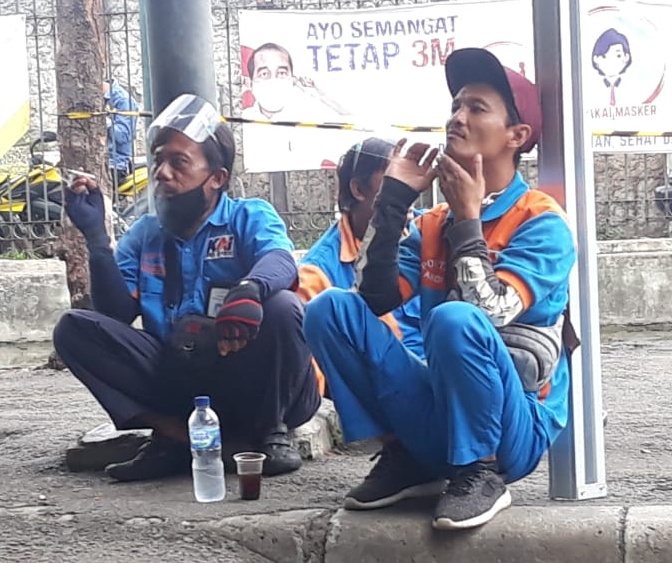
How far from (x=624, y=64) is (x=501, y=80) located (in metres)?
5.15

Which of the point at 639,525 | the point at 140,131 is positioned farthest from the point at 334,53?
the point at 639,525

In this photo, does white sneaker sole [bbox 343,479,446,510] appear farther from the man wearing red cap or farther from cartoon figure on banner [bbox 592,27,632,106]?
cartoon figure on banner [bbox 592,27,632,106]

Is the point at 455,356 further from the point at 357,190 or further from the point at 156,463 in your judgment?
the point at 357,190

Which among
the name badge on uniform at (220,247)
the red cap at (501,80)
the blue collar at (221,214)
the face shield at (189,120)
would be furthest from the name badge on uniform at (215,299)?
the red cap at (501,80)

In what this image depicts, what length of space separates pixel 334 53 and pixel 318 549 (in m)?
5.36

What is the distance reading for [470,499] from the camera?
2.95 meters

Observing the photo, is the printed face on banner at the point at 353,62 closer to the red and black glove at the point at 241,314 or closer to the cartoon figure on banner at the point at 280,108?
the cartoon figure on banner at the point at 280,108

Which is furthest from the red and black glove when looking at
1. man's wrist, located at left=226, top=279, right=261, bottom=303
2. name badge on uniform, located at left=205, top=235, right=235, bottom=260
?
name badge on uniform, located at left=205, top=235, right=235, bottom=260

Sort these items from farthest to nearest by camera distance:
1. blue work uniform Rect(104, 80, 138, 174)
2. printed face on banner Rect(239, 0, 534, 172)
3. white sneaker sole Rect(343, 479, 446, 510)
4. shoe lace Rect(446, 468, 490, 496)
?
printed face on banner Rect(239, 0, 534, 172)
blue work uniform Rect(104, 80, 138, 174)
white sneaker sole Rect(343, 479, 446, 510)
shoe lace Rect(446, 468, 490, 496)

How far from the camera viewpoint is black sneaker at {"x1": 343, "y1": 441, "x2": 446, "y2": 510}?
3123 mm

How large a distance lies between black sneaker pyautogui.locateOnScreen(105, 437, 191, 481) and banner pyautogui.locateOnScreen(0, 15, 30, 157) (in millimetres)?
5212

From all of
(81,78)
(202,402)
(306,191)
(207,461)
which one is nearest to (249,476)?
(207,461)

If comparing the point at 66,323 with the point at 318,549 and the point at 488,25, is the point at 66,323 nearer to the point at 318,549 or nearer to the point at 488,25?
the point at 318,549

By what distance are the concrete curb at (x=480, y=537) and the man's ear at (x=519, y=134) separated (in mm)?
985
